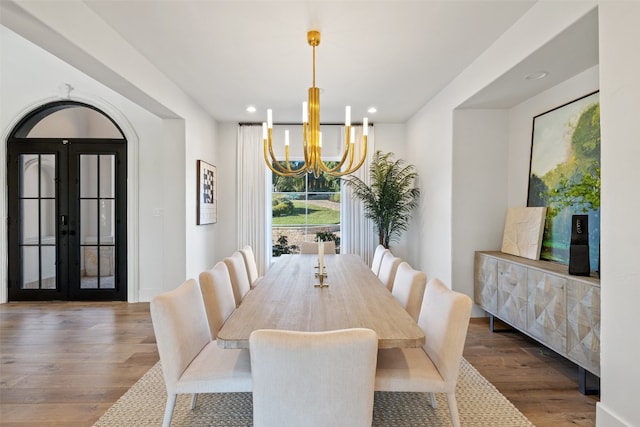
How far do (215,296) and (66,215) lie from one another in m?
3.64

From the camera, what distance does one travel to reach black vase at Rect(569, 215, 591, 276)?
2422 mm

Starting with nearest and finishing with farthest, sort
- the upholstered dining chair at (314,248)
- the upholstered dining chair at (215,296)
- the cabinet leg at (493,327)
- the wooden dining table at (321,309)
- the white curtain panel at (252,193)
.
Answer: the wooden dining table at (321,309)
the upholstered dining chair at (215,296)
the cabinet leg at (493,327)
the upholstered dining chair at (314,248)
the white curtain panel at (252,193)

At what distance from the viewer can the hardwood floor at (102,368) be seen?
7.11ft

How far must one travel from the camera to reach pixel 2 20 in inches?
76.7

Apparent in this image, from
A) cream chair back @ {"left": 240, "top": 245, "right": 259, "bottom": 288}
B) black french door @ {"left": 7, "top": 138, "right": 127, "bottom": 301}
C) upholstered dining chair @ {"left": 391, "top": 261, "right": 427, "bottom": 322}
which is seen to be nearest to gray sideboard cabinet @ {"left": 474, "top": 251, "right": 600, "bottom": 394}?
upholstered dining chair @ {"left": 391, "top": 261, "right": 427, "bottom": 322}

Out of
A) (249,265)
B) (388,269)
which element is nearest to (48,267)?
(249,265)

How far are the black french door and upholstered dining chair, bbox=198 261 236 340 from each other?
297 centimetres

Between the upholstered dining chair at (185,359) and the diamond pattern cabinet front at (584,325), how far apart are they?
84.5 inches

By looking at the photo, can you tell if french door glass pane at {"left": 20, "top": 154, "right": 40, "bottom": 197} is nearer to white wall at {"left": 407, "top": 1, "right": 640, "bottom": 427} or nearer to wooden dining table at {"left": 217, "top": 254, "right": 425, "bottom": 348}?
wooden dining table at {"left": 217, "top": 254, "right": 425, "bottom": 348}

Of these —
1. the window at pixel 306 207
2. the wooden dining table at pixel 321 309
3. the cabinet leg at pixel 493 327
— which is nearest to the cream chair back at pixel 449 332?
the wooden dining table at pixel 321 309

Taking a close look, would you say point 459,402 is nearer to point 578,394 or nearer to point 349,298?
point 578,394

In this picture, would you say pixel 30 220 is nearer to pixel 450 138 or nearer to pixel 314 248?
pixel 314 248

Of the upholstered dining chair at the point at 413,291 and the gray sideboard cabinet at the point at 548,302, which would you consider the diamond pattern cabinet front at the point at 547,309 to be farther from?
the upholstered dining chair at the point at 413,291

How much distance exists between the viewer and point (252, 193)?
5.46 m
